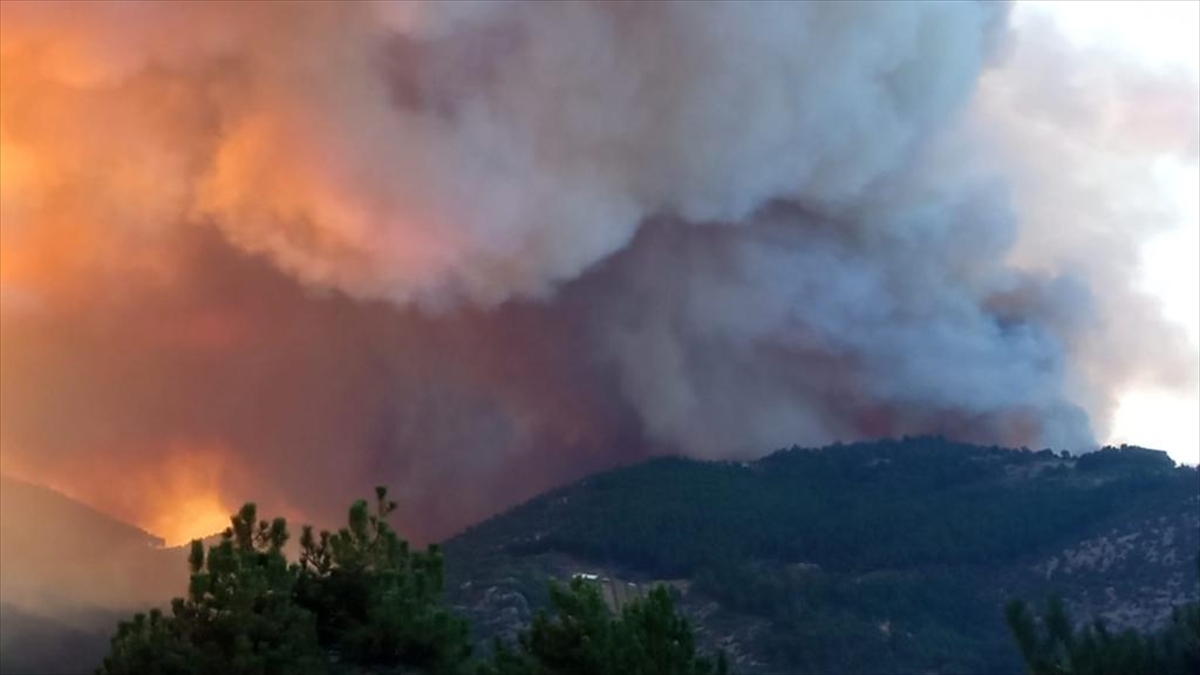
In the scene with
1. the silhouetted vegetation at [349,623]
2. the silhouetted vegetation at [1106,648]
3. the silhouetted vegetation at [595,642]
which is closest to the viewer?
the silhouetted vegetation at [349,623]

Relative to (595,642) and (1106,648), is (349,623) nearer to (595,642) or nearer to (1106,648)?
(595,642)

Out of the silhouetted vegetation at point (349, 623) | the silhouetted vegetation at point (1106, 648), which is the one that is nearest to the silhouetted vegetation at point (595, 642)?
the silhouetted vegetation at point (349, 623)

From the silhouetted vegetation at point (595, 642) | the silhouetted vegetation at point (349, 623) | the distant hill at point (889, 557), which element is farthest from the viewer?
the distant hill at point (889, 557)

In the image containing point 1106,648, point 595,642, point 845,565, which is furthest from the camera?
point 845,565

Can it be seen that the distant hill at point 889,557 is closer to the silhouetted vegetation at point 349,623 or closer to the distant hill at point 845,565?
the distant hill at point 845,565

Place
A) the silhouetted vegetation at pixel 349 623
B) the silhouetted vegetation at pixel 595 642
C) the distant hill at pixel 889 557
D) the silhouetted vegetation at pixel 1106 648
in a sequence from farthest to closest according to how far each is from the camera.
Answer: the distant hill at pixel 889 557
the silhouetted vegetation at pixel 1106 648
the silhouetted vegetation at pixel 595 642
the silhouetted vegetation at pixel 349 623

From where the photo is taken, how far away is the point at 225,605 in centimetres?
2064

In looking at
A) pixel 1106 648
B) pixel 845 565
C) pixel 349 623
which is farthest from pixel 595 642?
pixel 845 565

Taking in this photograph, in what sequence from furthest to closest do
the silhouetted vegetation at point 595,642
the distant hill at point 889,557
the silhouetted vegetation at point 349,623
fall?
the distant hill at point 889,557 → the silhouetted vegetation at point 595,642 → the silhouetted vegetation at point 349,623

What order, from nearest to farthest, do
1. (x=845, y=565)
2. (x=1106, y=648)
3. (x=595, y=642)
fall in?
1. (x=595, y=642)
2. (x=1106, y=648)
3. (x=845, y=565)

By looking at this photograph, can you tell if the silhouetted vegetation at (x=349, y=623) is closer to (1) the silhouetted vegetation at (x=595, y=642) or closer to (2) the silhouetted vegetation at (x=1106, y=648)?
(1) the silhouetted vegetation at (x=595, y=642)

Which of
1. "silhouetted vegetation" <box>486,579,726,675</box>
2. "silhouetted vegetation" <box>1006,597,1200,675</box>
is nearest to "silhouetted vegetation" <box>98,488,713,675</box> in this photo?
"silhouetted vegetation" <box>486,579,726,675</box>

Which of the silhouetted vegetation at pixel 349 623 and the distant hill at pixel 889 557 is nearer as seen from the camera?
the silhouetted vegetation at pixel 349 623

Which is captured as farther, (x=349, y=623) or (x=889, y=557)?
(x=889, y=557)
